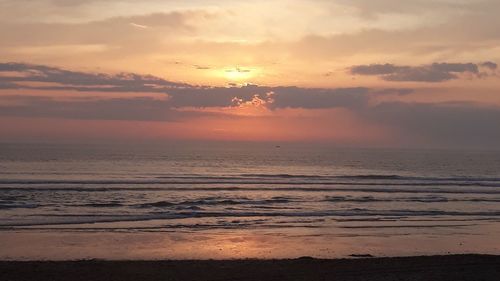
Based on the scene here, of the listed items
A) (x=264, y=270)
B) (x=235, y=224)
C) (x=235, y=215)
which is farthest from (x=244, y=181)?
(x=264, y=270)

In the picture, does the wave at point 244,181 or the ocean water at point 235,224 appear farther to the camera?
the wave at point 244,181

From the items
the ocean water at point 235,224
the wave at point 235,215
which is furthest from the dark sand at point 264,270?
the wave at point 235,215

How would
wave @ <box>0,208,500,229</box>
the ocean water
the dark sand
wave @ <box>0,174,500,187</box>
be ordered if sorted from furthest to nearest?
wave @ <box>0,174,500,187</box>
wave @ <box>0,208,500,229</box>
the ocean water
the dark sand

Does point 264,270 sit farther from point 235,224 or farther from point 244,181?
point 244,181

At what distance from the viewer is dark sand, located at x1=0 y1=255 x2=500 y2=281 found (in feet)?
44.6

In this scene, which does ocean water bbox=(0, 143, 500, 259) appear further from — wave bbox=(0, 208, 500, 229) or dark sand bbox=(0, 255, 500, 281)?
dark sand bbox=(0, 255, 500, 281)

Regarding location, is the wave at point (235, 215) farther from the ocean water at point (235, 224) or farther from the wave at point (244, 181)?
the wave at point (244, 181)

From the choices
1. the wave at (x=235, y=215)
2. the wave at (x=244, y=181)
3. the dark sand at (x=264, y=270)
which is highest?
the dark sand at (x=264, y=270)

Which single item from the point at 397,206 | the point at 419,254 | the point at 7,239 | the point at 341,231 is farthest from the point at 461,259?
the point at 397,206

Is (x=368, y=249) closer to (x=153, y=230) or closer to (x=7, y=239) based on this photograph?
(x=153, y=230)

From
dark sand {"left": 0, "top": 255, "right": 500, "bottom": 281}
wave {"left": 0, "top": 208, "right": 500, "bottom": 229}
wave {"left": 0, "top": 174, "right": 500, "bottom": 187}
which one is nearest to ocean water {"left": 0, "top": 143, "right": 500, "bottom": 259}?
wave {"left": 0, "top": 208, "right": 500, "bottom": 229}

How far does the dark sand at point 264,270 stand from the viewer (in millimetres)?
13594

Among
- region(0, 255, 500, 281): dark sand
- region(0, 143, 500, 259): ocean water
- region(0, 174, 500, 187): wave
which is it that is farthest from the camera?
region(0, 174, 500, 187): wave

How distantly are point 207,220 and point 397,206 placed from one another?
495 inches
